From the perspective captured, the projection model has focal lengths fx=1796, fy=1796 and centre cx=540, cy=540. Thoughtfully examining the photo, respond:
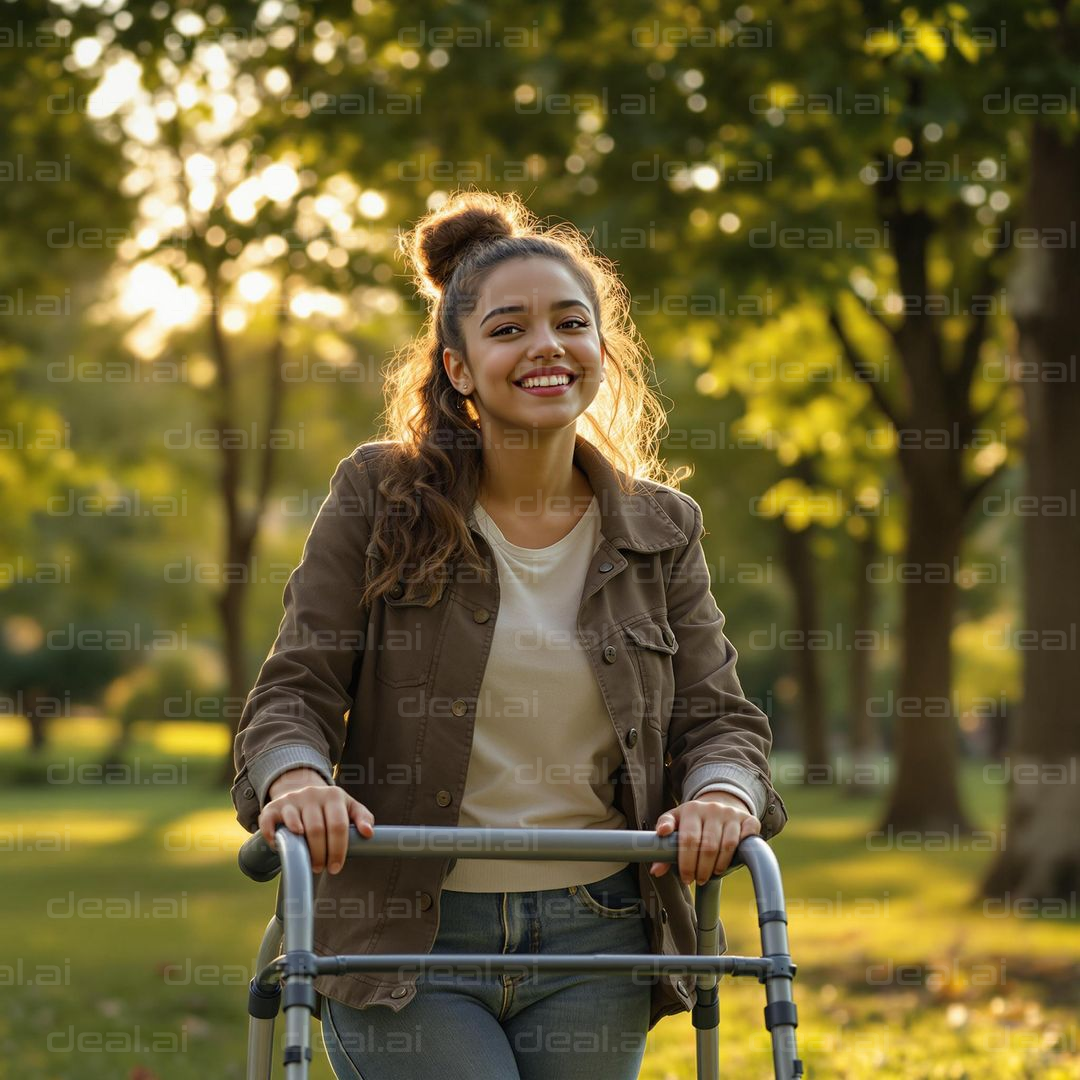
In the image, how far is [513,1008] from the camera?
3076mm

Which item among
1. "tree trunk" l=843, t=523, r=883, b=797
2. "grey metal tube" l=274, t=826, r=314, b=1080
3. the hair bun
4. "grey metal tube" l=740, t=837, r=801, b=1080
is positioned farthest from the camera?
"tree trunk" l=843, t=523, r=883, b=797

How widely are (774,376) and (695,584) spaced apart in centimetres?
1398

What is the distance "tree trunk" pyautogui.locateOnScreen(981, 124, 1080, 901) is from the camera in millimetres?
10922

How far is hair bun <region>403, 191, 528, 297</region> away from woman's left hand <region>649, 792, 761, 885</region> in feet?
4.00

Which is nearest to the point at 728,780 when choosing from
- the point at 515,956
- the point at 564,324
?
the point at 515,956

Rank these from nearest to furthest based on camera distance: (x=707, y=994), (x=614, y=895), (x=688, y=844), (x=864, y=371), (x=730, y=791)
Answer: (x=688, y=844) → (x=730, y=791) → (x=614, y=895) → (x=707, y=994) → (x=864, y=371)

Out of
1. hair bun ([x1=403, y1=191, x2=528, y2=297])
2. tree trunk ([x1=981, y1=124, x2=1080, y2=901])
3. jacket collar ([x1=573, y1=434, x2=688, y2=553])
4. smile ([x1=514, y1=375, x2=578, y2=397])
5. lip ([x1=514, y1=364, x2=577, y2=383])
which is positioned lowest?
jacket collar ([x1=573, y1=434, x2=688, y2=553])

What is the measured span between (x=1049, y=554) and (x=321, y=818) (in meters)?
9.21

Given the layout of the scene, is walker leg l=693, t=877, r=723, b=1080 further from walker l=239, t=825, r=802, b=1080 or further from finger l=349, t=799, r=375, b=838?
finger l=349, t=799, r=375, b=838

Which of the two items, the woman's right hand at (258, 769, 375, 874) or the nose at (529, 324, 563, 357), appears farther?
the nose at (529, 324, 563, 357)

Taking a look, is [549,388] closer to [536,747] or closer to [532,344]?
[532,344]

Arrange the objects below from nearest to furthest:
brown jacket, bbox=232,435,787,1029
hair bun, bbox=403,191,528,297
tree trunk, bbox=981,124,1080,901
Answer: brown jacket, bbox=232,435,787,1029 → hair bun, bbox=403,191,528,297 → tree trunk, bbox=981,124,1080,901

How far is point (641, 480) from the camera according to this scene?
11.4 feet

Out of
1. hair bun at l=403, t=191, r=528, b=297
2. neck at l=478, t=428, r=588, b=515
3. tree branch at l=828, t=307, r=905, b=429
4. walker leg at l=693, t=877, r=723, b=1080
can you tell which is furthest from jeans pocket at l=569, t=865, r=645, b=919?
tree branch at l=828, t=307, r=905, b=429
